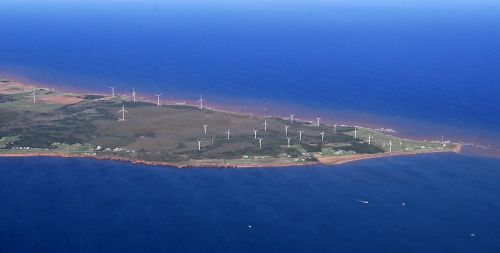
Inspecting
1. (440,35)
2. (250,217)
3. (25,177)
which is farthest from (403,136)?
(440,35)

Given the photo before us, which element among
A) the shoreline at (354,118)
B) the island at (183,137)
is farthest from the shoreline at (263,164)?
the shoreline at (354,118)

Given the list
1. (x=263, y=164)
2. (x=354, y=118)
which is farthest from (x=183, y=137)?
(x=354, y=118)

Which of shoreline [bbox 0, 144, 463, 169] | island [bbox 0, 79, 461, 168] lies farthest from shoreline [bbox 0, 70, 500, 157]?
shoreline [bbox 0, 144, 463, 169]

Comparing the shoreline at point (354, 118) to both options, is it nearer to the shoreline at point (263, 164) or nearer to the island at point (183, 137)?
the island at point (183, 137)

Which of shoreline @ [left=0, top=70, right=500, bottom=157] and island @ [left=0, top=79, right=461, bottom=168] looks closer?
island @ [left=0, top=79, right=461, bottom=168]

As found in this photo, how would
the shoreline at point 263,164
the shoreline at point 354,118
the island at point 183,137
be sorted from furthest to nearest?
the shoreline at point 354,118 → the island at point 183,137 → the shoreline at point 263,164

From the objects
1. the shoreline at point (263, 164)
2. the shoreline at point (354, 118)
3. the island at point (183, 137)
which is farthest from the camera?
the shoreline at point (354, 118)

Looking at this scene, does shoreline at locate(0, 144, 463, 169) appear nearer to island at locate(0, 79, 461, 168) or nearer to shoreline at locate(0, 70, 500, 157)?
island at locate(0, 79, 461, 168)

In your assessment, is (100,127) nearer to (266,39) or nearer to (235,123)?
(235,123)
